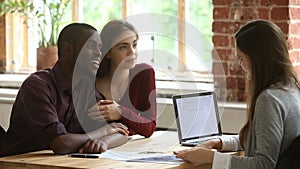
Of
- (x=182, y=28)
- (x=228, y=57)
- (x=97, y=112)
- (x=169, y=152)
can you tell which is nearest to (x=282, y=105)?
(x=169, y=152)

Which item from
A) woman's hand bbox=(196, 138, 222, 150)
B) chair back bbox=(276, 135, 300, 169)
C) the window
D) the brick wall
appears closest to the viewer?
chair back bbox=(276, 135, 300, 169)

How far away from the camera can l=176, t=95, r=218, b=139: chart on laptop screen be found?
3108 millimetres

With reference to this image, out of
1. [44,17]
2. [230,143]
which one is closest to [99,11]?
[44,17]

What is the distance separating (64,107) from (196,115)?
1.93ft

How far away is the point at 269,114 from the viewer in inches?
100

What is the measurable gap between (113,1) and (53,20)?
1.48 ft

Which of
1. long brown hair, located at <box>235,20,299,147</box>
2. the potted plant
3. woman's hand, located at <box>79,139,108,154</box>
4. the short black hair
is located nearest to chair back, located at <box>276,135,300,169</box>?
long brown hair, located at <box>235,20,299,147</box>

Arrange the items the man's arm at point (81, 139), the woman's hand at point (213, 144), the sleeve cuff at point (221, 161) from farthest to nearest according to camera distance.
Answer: the woman's hand at point (213, 144), the man's arm at point (81, 139), the sleeve cuff at point (221, 161)

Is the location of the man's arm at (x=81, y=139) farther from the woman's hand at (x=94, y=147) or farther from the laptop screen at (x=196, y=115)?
the laptop screen at (x=196, y=115)

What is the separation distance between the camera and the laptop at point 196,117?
10.2 ft

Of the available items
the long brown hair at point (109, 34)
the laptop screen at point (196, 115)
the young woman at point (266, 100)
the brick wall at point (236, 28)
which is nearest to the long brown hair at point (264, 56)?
the young woman at point (266, 100)

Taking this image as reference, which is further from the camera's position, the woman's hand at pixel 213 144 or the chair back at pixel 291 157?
the woman's hand at pixel 213 144

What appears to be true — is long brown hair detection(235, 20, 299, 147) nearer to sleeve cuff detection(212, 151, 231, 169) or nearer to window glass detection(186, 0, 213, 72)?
sleeve cuff detection(212, 151, 231, 169)

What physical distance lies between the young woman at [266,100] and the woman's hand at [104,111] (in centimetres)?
58
